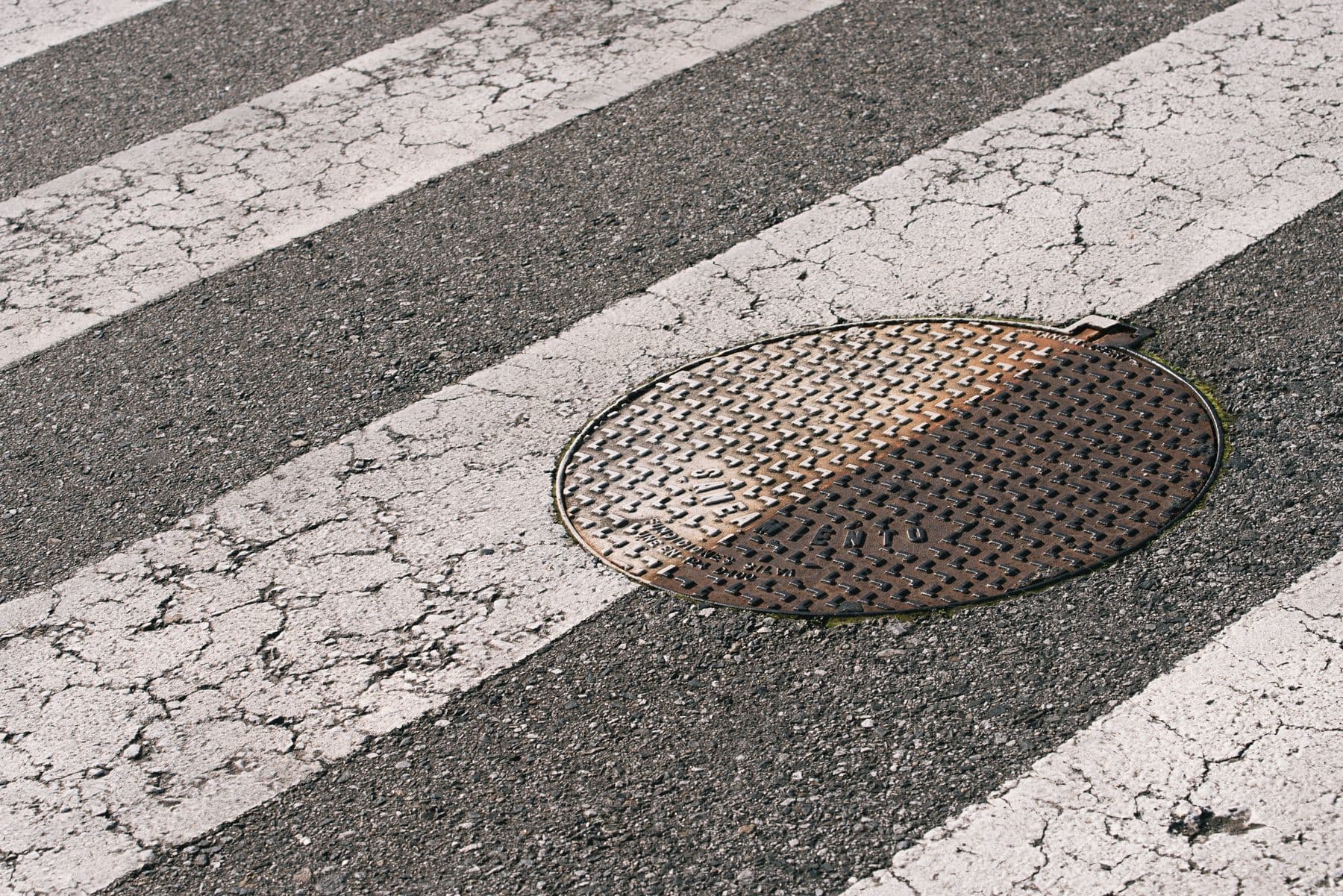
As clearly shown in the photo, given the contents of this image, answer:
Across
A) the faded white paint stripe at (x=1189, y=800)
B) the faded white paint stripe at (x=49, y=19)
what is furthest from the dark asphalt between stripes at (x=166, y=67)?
the faded white paint stripe at (x=1189, y=800)

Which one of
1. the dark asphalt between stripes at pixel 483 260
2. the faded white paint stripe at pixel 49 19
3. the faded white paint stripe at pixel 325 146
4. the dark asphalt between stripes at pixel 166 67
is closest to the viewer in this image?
the dark asphalt between stripes at pixel 483 260

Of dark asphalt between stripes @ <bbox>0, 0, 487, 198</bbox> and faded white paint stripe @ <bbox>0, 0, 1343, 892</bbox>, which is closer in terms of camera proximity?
faded white paint stripe @ <bbox>0, 0, 1343, 892</bbox>

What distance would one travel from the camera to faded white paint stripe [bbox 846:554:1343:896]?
A: 2.79 m

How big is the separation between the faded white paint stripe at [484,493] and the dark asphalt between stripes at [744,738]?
0.16m

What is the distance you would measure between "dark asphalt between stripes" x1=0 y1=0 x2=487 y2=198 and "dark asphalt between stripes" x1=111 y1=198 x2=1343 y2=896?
12.0 ft

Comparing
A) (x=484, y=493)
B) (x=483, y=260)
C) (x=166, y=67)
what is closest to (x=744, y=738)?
(x=484, y=493)

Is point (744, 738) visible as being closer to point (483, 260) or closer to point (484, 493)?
point (484, 493)

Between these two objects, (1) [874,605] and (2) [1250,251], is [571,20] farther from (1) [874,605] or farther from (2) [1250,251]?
(1) [874,605]

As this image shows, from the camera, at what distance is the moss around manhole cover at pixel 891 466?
3.64 meters

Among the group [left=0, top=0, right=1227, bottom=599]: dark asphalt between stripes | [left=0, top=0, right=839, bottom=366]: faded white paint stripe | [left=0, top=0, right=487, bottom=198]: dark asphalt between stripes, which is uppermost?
[left=0, top=0, right=487, bottom=198]: dark asphalt between stripes

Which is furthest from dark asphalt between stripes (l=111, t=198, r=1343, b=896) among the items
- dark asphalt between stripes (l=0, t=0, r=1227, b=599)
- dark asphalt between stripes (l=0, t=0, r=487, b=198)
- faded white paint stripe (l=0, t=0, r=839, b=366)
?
dark asphalt between stripes (l=0, t=0, r=487, b=198)

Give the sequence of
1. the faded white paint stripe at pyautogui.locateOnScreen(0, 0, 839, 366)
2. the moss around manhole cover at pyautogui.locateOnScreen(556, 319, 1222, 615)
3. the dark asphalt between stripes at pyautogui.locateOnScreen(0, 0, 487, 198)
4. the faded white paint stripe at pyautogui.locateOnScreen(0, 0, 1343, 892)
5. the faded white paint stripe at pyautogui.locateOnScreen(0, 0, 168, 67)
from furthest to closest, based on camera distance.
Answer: the faded white paint stripe at pyautogui.locateOnScreen(0, 0, 168, 67)
the dark asphalt between stripes at pyautogui.locateOnScreen(0, 0, 487, 198)
the faded white paint stripe at pyautogui.locateOnScreen(0, 0, 839, 366)
the moss around manhole cover at pyautogui.locateOnScreen(556, 319, 1222, 615)
the faded white paint stripe at pyautogui.locateOnScreen(0, 0, 1343, 892)

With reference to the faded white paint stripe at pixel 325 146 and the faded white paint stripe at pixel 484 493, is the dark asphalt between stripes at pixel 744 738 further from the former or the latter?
the faded white paint stripe at pixel 325 146

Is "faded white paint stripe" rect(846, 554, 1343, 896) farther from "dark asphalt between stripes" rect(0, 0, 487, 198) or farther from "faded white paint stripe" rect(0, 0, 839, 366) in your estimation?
"dark asphalt between stripes" rect(0, 0, 487, 198)
